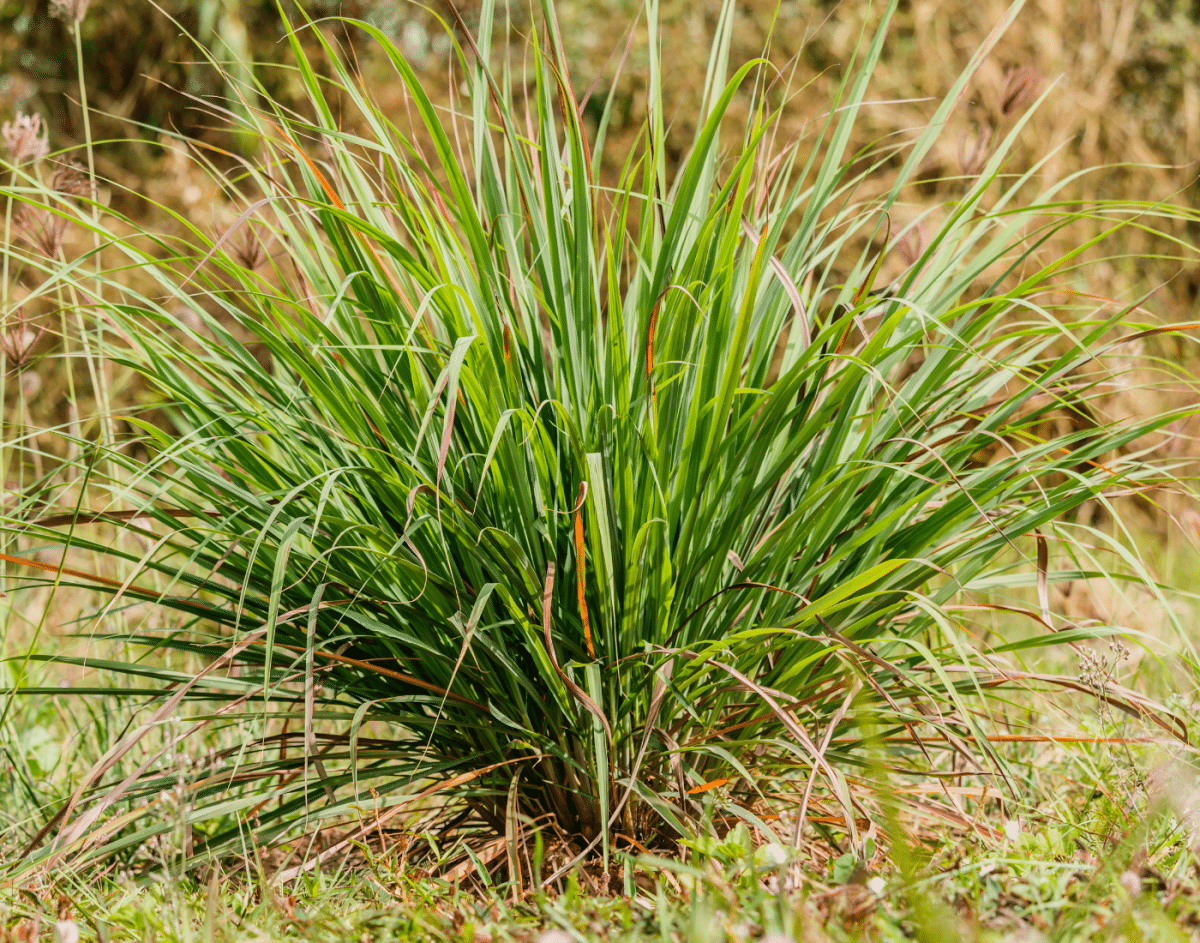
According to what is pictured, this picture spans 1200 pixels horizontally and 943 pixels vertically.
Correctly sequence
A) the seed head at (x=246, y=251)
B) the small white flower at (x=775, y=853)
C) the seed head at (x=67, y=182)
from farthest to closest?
the seed head at (x=246, y=251)
the seed head at (x=67, y=182)
the small white flower at (x=775, y=853)

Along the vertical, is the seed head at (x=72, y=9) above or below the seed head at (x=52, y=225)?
above

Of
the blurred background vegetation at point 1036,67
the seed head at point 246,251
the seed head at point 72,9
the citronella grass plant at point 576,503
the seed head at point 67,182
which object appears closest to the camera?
the citronella grass plant at point 576,503

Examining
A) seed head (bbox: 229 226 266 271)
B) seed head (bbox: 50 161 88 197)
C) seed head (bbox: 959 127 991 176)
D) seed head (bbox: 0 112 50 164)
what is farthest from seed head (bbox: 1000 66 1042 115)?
seed head (bbox: 0 112 50 164)

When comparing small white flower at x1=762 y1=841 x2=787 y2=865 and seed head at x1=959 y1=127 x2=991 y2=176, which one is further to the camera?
seed head at x1=959 y1=127 x2=991 y2=176

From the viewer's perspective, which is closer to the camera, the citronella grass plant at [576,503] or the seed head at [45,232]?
the citronella grass plant at [576,503]

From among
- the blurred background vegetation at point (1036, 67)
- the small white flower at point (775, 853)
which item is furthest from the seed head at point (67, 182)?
the blurred background vegetation at point (1036, 67)

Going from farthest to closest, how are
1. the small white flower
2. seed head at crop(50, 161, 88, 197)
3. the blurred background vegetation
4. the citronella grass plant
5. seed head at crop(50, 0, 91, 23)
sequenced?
1. the blurred background vegetation
2. seed head at crop(50, 0, 91, 23)
3. seed head at crop(50, 161, 88, 197)
4. the citronella grass plant
5. the small white flower

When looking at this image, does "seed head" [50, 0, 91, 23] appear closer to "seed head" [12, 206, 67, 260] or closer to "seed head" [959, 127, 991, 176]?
"seed head" [12, 206, 67, 260]

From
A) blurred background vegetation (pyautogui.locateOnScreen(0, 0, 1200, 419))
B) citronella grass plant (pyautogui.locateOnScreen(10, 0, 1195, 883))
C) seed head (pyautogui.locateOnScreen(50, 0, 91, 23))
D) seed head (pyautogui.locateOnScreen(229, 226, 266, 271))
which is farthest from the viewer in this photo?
blurred background vegetation (pyautogui.locateOnScreen(0, 0, 1200, 419))

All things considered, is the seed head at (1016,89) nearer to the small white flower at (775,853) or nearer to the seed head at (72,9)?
the small white flower at (775,853)

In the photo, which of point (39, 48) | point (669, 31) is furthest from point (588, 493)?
point (39, 48)

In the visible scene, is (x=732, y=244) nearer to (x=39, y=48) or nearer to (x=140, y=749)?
(x=140, y=749)
